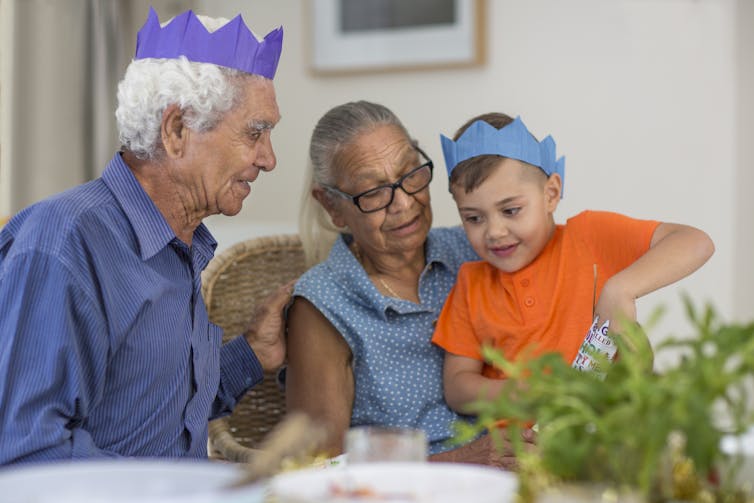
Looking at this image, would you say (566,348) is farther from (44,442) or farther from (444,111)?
(444,111)

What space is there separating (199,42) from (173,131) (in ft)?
0.56

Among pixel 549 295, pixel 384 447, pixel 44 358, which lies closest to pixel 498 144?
pixel 549 295

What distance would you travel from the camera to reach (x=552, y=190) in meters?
2.13

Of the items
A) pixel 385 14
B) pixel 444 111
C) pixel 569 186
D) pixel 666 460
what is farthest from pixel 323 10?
pixel 666 460

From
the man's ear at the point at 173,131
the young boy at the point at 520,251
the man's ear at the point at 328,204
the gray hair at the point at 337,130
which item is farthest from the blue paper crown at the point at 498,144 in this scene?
the man's ear at the point at 173,131

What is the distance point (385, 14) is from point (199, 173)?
169 cm

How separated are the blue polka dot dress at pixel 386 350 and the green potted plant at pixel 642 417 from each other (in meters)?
1.18

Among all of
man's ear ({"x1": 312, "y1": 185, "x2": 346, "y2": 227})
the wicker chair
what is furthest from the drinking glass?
the wicker chair

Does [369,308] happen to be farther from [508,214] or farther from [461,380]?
[508,214]

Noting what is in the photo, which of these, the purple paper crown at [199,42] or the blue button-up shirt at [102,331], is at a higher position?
the purple paper crown at [199,42]

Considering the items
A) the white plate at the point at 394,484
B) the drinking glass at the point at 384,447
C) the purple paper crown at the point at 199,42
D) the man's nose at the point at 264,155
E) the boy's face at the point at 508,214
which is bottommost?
the white plate at the point at 394,484

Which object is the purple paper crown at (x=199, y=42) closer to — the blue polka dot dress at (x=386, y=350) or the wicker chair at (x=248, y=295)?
the blue polka dot dress at (x=386, y=350)

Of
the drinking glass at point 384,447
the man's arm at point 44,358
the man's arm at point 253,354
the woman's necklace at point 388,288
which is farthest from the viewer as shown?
the woman's necklace at point 388,288

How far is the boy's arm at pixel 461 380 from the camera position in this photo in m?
2.03
